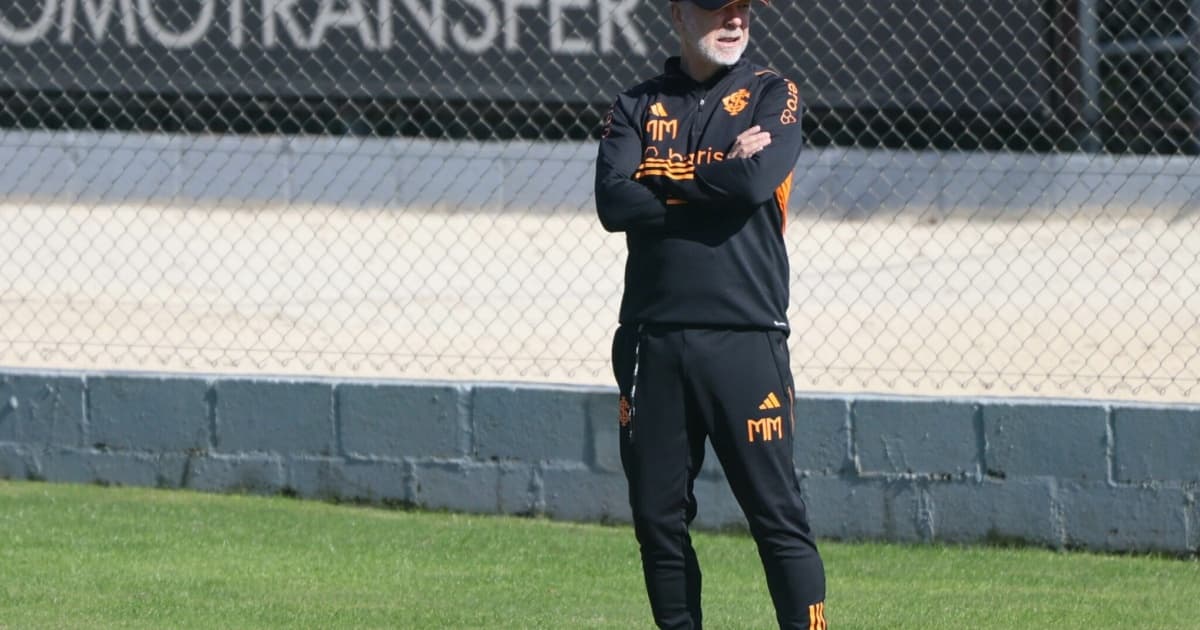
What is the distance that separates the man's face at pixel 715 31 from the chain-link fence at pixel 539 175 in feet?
12.4

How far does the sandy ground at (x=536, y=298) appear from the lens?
7762 millimetres

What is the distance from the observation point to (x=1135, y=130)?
8961mm

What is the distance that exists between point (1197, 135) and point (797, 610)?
18.0 ft

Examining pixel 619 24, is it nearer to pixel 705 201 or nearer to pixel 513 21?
pixel 513 21

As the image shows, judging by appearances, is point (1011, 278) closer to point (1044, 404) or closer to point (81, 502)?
point (1044, 404)

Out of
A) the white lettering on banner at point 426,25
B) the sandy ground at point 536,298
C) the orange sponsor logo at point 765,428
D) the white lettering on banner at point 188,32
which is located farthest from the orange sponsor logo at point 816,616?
the white lettering on banner at point 188,32

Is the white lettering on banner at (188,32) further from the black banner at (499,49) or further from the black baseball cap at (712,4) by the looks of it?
the black baseball cap at (712,4)

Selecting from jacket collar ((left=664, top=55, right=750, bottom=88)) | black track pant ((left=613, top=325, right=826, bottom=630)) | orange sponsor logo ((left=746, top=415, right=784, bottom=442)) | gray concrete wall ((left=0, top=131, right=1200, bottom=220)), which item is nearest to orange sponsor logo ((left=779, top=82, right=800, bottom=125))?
jacket collar ((left=664, top=55, right=750, bottom=88))

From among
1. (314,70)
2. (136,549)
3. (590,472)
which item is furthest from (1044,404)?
(314,70)

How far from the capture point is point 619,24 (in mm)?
9133

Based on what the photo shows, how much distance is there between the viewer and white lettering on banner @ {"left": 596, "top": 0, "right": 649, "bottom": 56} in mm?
9133

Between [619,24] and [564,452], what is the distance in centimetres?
349

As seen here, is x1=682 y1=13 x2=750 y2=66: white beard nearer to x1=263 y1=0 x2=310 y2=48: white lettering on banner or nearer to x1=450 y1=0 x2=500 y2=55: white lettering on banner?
x1=450 y1=0 x2=500 y2=55: white lettering on banner

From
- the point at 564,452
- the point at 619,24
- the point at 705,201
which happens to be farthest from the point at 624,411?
the point at 619,24
